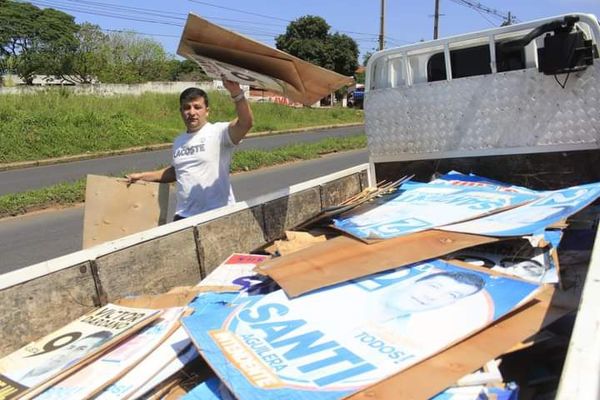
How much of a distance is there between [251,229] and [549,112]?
206 cm

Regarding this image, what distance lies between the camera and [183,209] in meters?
3.79

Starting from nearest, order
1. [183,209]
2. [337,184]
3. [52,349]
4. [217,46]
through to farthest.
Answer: [52,349] → [217,46] → [183,209] → [337,184]

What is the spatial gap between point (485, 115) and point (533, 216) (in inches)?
51.7

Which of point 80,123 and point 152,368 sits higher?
point 80,123

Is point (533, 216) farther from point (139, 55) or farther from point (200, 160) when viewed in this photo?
point (139, 55)

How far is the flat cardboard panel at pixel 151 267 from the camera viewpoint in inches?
101

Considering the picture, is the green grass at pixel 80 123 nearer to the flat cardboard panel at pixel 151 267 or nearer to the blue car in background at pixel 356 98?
the flat cardboard panel at pixel 151 267

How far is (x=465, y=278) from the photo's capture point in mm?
2201

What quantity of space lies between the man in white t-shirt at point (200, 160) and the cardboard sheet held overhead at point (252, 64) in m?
0.39

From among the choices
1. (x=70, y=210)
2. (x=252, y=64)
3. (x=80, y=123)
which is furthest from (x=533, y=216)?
(x=80, y=123)

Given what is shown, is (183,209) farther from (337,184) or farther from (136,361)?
(136,361)

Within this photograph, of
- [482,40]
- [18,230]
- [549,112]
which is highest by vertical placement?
[482,40]

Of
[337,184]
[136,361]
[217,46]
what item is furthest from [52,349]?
[337,184]

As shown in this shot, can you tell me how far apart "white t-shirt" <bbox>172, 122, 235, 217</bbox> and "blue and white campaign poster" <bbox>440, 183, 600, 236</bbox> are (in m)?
1.72
